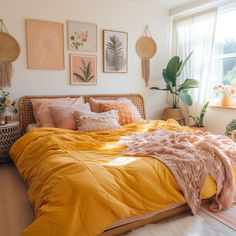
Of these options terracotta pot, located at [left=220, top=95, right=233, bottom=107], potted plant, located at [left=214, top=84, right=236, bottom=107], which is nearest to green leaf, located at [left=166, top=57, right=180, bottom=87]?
potted plant, located at [left=214, top=84, right=236, bottom=107]

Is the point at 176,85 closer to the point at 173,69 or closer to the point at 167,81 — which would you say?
the point at 167,81

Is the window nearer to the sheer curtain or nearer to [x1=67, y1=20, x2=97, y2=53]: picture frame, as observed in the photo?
the sheer curtain

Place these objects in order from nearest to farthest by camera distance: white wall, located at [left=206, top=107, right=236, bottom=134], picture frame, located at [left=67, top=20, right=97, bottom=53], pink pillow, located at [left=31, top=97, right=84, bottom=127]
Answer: pink pillow, located at [left=31, top=97, right=84, bottom=127] < picture frame, located at [left=67, top=20, right=97, bottom=53] < white wall, located at [left=206, top=107, right=236, bottom=134]

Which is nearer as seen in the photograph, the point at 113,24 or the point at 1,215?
the point at 1,215

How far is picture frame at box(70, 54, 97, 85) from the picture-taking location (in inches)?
141

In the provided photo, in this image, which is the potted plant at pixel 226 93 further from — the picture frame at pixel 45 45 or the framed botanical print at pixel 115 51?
the picture frame at pixel 45 45

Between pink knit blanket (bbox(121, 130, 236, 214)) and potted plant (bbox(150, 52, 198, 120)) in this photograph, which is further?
potted plant (bbox(150, 52, 198, 120))

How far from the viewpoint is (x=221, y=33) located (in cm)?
371

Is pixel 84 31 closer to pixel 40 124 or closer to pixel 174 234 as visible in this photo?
pixel 40 124

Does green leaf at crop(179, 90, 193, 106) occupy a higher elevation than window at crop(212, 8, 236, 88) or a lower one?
lower

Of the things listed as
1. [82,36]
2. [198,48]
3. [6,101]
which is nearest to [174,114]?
[198,48]

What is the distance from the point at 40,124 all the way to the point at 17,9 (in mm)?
1578

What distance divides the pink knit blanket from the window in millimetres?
1801

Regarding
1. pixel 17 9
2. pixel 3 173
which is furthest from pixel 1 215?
pixel 17 9
